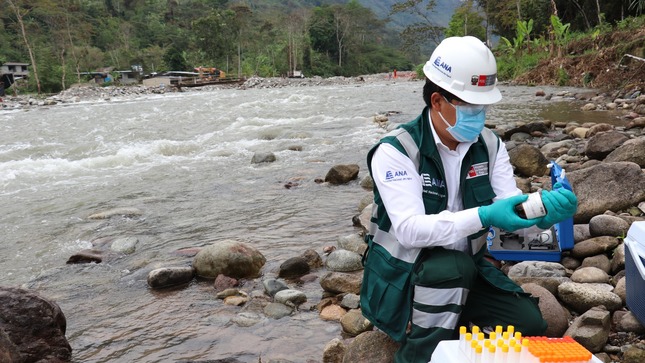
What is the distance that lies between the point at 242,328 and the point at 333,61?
249ft

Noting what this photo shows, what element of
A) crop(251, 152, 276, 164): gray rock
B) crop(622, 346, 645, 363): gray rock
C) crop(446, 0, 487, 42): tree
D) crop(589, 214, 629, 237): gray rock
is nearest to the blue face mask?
crop(622, 346, 645, 363): gray rock

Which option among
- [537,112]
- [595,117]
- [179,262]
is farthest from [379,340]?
[537,112]

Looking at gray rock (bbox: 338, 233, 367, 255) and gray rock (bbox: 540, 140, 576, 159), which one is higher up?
gray rock (bbox: 540, 140, 576, 159)

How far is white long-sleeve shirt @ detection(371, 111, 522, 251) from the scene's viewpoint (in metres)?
2.25

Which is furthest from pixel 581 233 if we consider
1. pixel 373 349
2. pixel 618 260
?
pixel 373 349

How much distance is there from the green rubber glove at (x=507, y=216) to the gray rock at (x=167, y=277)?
302 centimetres

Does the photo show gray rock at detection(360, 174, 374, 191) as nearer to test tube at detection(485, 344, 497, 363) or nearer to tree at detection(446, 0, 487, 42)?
test tube at detection(485, 344, 497, 363)

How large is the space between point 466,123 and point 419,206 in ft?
1.63

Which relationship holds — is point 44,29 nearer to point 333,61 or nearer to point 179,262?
point 333,61

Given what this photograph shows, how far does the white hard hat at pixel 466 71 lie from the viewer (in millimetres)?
2426

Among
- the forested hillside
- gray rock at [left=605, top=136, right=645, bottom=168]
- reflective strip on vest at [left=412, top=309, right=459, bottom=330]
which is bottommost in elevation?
reflective strip on vest at [left=412, top=309, right=459, bottom=330]

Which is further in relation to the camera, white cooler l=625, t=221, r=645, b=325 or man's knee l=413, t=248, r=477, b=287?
white cooler l=625, t=221, r=645, b=325

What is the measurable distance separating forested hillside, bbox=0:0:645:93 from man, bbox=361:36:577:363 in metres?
22.2

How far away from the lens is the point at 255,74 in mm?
61031
